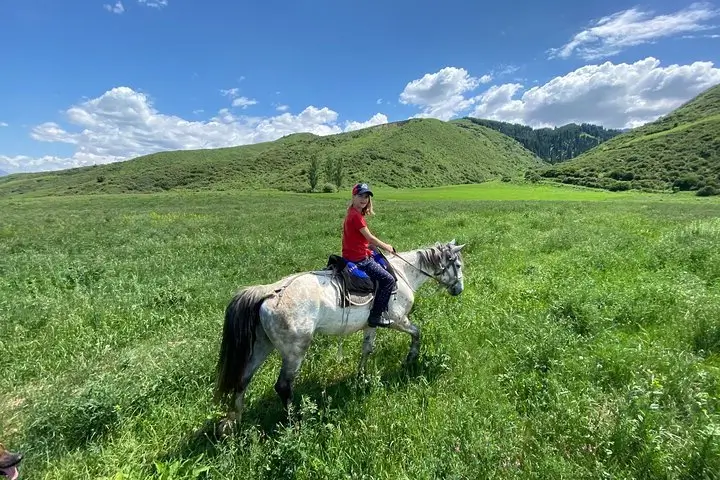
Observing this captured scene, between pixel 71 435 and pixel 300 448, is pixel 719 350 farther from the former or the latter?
pixel 71 435

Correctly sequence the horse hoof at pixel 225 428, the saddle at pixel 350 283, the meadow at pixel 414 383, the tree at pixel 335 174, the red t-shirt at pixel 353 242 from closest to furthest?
1. the meadow at pixel 414 383
2. the horse hoof at pixel 225 428
3. the saddle at pixel 350 283
4. the red t-shirt at pixel 353 242
5. the tree at pixel 335 174

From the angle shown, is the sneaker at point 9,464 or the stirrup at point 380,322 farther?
the stirrup at point 380,322

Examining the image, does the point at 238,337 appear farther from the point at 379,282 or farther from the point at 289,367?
the point at 379,282

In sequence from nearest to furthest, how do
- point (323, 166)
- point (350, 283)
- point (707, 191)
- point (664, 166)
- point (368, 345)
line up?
point (350, 283) → point (368, 345) → point (707, 191) → point (664, 166) → point (323, 166)

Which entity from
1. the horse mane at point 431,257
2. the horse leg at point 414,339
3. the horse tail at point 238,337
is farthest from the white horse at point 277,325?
the horse mane at point 431,257

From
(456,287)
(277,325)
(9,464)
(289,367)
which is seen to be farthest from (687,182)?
(9,464)

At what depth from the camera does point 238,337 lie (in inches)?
216

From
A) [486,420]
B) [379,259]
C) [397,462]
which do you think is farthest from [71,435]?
[486,420]

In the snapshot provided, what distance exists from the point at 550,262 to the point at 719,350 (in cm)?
738

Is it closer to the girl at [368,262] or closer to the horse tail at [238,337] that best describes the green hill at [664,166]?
the girl at [368,262]

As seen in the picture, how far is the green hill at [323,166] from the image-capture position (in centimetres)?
12606

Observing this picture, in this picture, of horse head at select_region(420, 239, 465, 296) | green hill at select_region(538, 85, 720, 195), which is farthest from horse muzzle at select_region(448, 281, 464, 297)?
green hill at select_region(538, 85, 720, 195)

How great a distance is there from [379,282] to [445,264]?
2.00 metres

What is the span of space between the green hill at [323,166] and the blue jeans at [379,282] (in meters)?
98.1
